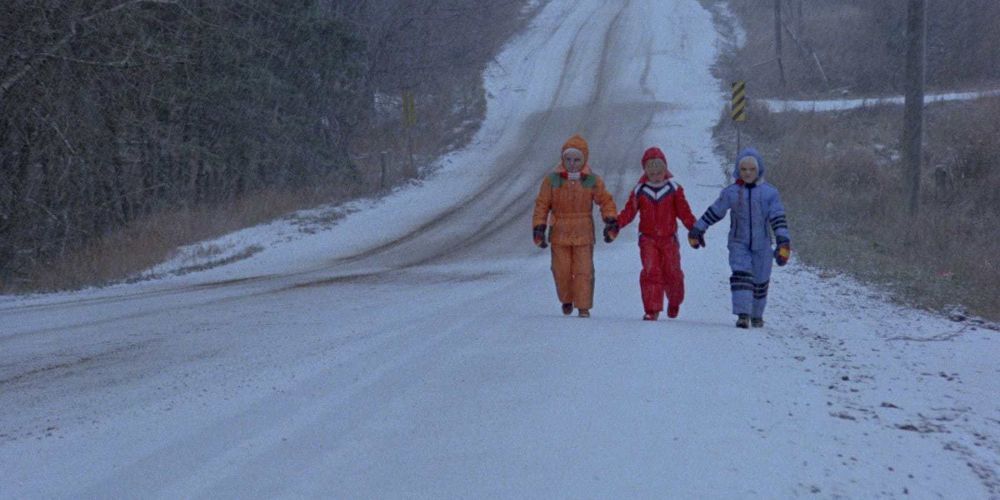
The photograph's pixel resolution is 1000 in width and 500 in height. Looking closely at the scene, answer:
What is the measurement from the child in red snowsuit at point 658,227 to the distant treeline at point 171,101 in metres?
9.44

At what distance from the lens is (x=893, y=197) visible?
2044 centimetres

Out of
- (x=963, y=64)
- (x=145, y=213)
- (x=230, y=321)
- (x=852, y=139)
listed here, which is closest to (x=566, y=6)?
(x=963, y=64)

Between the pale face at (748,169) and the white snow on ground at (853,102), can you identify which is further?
the white snow on ground at (853,102)

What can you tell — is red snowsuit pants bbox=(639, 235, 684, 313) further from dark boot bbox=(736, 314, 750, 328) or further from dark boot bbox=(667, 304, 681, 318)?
dark boot bbox=(736, 314, 750, 328)

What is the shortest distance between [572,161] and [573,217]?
544mm

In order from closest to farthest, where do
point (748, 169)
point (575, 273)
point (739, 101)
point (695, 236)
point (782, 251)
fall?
point (782, 251), point (748, 169), point (695, 236), point (575, 273), point (739, 101)

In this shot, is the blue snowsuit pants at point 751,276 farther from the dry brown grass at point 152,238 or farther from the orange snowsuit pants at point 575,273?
the dry brown grass at point 152,238

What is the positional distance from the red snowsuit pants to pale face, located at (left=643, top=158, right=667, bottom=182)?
57cm

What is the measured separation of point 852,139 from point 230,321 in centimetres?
2228

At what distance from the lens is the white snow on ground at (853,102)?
29469 mm

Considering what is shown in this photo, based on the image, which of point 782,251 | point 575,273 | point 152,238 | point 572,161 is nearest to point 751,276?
point 782,251

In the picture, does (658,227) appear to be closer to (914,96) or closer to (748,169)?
(748,169)

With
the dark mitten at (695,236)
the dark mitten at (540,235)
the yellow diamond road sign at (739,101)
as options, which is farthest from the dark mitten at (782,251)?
the yellow diamond road sign at (739,101)

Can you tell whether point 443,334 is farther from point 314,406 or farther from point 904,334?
point 904,334
